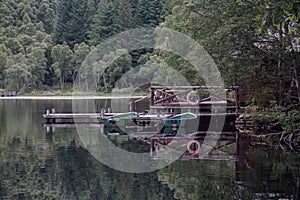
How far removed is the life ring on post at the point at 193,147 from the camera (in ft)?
55.2

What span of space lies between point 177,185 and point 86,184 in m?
2.04

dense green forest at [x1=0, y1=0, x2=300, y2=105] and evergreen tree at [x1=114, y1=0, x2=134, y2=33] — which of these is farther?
evergreen tree at [x1=114, y1=0, x2=134, y2=33]

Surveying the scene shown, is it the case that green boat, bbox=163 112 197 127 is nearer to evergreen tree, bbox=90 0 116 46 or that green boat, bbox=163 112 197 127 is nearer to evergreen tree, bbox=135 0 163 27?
evergreen tree, bbox=135 0 163 27

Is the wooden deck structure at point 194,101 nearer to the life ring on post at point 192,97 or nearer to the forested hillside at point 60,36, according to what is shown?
the life ring on post at point 192,97

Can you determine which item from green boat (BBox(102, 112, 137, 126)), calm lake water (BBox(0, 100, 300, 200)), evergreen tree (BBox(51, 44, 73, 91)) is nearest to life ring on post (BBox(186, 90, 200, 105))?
green boat (BBox(102, 112, 137, 126))

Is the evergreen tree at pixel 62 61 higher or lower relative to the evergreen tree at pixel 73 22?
lower

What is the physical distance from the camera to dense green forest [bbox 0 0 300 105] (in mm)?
17828

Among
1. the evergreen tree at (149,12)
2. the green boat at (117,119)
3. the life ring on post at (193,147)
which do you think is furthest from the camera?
the evergreen tree at (149,12)

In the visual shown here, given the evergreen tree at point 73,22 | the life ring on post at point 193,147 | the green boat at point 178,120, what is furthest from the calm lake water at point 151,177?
the evergreen tree at point 73,22

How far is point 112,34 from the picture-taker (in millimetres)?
70562

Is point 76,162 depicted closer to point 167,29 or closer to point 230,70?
point 230,70

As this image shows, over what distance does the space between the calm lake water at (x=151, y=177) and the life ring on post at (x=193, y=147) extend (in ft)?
2.42

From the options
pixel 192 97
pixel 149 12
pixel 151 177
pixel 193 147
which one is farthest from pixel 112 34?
pixel 151 177

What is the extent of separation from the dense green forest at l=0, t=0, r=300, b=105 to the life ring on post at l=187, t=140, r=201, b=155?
2403 mm
